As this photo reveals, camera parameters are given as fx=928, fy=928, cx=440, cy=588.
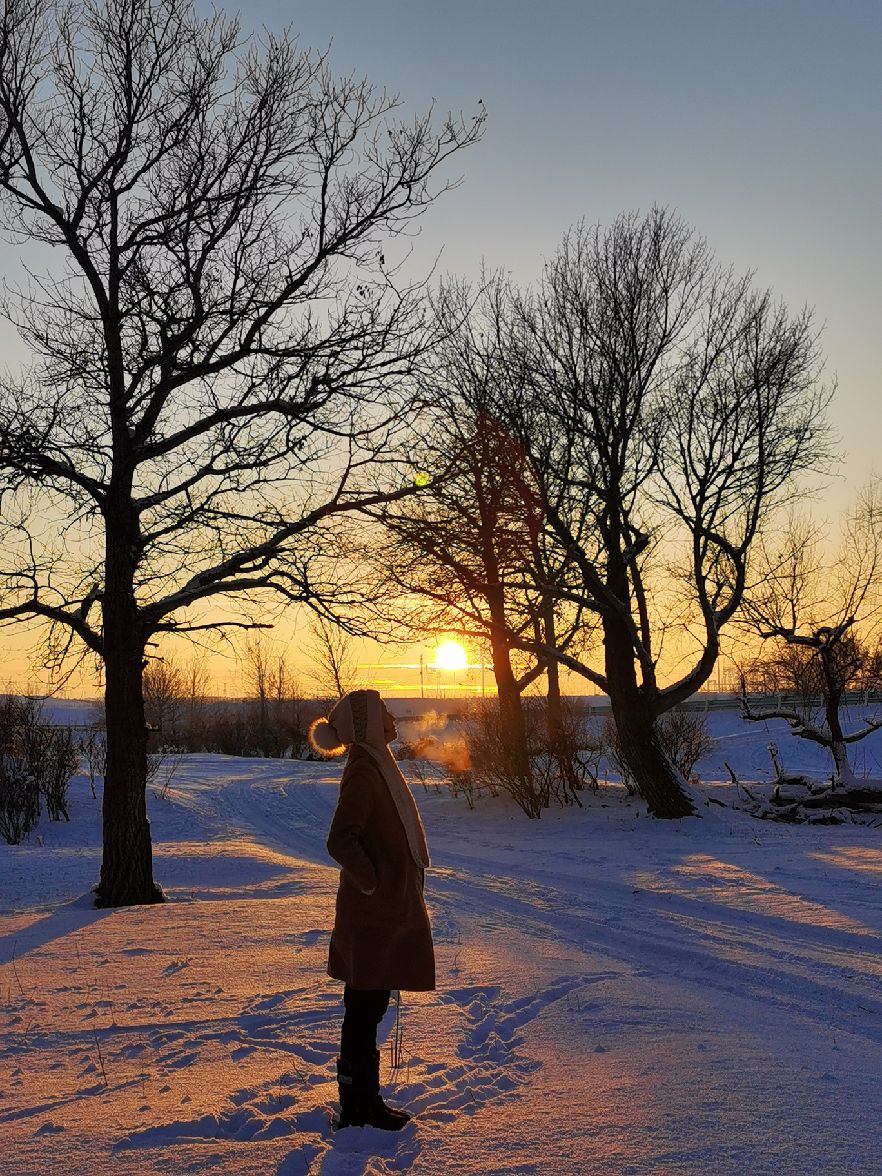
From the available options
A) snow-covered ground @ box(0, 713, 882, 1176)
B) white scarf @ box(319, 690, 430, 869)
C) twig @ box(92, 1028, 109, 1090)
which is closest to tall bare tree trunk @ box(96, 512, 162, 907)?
snow-covered ground @ box(0, 713, 882, 1176)

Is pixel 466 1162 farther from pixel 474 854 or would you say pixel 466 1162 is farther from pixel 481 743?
pixel 481 743

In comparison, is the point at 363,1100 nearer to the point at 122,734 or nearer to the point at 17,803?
the point at 122,734

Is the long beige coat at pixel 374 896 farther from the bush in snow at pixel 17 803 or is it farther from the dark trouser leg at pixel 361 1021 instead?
the bush in snow at pixel 17 803

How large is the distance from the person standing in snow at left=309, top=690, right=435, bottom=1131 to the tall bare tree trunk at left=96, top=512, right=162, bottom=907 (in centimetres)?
594

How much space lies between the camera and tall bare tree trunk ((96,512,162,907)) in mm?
9414

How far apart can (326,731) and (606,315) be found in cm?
1337

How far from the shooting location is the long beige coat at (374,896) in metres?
3.93

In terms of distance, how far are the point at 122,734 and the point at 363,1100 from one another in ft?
20.9

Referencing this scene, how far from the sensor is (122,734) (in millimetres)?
9484

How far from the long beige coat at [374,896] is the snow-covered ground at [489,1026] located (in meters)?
0.64

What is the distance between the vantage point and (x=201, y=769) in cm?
3131

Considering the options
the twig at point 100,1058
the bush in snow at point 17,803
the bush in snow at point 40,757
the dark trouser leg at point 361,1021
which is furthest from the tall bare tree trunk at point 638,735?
the dark trouser leg at point 361,1021

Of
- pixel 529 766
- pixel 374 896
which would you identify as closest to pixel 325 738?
Result: pixel 374 896

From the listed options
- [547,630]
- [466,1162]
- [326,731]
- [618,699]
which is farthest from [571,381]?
[466,1162]
